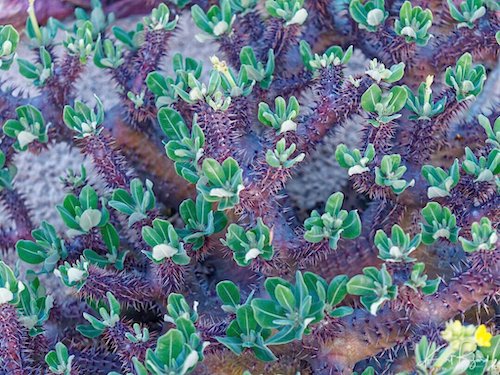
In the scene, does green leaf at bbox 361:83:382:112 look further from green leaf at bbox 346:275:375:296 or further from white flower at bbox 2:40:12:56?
white flower at bbox 2:40:12:56

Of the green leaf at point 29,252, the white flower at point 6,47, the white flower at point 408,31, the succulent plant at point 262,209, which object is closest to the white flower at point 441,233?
the succulent plant at point 262,209

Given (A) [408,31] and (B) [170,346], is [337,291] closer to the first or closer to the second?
(B) [170,346]

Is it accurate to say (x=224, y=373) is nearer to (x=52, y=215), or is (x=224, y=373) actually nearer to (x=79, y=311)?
(x=79, y=311)

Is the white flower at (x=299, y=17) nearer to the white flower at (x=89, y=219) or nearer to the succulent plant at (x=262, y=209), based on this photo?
the succulent plant at (x=262, y=209)

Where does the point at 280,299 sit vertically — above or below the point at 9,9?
below

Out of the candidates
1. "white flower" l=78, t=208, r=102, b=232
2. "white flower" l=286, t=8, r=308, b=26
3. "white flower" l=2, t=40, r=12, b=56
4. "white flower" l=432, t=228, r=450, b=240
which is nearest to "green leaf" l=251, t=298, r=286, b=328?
"white flower" l=432, t=228, r=450, b=240

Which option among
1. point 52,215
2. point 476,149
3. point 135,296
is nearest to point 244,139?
point 135,296

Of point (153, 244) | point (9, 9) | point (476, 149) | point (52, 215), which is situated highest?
point (9, 9)
